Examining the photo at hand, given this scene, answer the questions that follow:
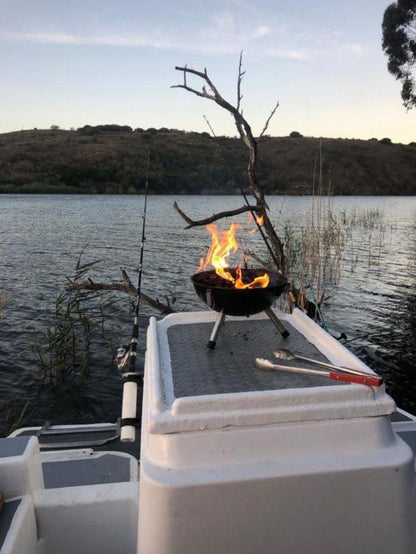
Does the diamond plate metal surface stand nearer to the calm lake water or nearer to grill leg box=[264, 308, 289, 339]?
grill leg box=[264, 308, 289, 339]

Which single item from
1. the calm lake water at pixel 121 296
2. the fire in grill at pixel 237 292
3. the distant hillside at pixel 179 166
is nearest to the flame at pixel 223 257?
the fire in grill at pixel 237 292

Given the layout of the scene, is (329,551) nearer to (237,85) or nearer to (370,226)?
(237,85)

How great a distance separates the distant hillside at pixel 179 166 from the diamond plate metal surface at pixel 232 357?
51.8 meters

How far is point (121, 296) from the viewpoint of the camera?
14164mm

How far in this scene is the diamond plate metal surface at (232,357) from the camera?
230 cm

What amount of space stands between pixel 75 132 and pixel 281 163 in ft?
159

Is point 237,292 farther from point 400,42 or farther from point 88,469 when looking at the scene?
point 400,42

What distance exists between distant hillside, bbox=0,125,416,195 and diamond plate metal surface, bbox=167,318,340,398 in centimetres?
5183

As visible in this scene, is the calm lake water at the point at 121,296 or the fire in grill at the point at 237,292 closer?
the fire in grill at the point at 237,292

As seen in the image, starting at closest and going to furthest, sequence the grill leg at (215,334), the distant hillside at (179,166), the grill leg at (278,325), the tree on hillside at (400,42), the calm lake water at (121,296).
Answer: the grill leg at (215,334), the grill leg at (278,325), the calm lake water at (121,296), the tree on hillside at (400,42), the distant hillside at (179,166)

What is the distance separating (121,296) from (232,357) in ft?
38.7

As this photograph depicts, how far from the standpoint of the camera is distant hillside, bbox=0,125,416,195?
192ft

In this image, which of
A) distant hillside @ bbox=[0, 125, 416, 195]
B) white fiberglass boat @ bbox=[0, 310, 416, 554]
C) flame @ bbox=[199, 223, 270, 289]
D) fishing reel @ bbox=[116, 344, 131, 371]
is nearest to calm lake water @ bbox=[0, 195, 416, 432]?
fishing reel @ bbox=[116, 344, 131, 371]

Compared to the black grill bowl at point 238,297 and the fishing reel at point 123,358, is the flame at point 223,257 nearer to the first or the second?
the black grill bowl at point 238,297
